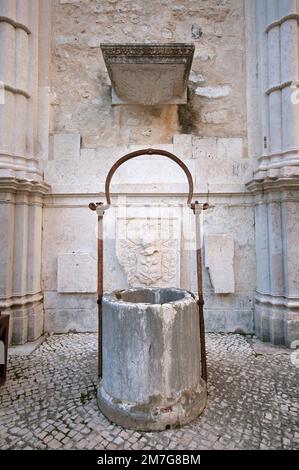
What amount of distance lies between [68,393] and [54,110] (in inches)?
132

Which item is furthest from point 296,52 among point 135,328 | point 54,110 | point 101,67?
point 135,328

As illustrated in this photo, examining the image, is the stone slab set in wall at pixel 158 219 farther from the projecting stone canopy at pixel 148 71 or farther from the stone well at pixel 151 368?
the stone well at pixel 151 368

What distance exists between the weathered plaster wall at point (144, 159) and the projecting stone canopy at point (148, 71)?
6.2 inches

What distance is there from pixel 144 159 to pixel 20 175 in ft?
4.97

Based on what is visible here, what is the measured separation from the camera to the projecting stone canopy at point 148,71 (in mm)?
2787

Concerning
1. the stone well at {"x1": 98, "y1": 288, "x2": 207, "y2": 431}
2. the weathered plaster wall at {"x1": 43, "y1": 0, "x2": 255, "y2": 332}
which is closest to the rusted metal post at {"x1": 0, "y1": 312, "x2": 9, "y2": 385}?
the stone well at {"x1": 98, "y1": 288, "x2": 207, "y2": 431}

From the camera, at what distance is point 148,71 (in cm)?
301

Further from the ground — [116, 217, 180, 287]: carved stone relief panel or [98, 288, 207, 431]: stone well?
[116, 217, 180, 287]: carved stone relief panel

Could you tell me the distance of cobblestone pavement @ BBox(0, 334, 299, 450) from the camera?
1553 millimetres

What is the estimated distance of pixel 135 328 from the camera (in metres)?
1.73

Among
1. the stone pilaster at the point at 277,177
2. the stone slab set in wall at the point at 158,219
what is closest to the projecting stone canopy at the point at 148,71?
the stone slab set in wall at the point at 158,219

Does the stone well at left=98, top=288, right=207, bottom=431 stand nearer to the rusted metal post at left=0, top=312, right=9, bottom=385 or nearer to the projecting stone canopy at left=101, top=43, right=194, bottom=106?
the rusted metal post at left=0, top=312, right=9, bottom=385

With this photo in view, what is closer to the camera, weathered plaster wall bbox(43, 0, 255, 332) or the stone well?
the stone well

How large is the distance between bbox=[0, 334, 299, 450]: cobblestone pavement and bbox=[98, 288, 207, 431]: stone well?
3.3 inches
